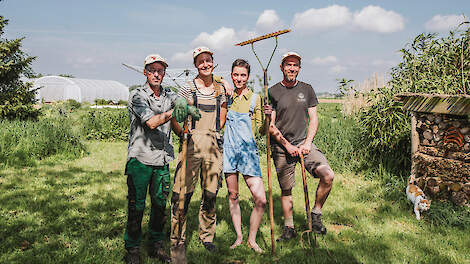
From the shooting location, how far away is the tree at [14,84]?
1168cm

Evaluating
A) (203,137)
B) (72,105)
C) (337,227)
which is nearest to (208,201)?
(203,137)

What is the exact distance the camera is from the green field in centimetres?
391

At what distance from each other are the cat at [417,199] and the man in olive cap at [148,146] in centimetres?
401

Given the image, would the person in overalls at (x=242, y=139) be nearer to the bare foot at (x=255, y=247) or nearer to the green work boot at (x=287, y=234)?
the bare foot at (x=255, y=247)

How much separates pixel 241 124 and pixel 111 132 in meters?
11.2

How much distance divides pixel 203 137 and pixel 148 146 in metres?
0.64

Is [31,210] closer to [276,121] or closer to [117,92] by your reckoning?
[276,121]

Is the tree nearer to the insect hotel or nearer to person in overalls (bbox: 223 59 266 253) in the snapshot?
person in overalls (bbox: 223 59 266 253)

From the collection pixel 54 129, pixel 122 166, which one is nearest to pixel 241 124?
pixel 122 166

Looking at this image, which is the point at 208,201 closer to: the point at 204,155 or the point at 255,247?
the point at 204,155

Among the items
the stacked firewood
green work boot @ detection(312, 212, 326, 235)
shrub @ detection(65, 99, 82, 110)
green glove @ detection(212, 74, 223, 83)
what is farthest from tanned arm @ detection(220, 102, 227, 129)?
shrub @ detection(65, 99, 82, 110)

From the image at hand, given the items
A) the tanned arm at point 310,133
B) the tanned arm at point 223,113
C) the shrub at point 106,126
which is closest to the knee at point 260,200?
the tanned arm at point 310,133

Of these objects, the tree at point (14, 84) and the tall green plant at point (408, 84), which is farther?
the tree at point (14, 84)

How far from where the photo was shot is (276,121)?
4379 millimetres
